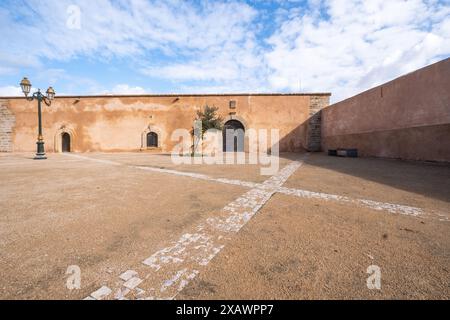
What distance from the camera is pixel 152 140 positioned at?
50.5ft

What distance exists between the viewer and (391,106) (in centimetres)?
888

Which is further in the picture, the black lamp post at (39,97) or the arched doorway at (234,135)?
the arched doorway at (234,135)

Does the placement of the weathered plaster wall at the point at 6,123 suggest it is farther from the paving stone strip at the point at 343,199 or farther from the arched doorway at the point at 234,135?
the paving stone strip at the point at 343,199

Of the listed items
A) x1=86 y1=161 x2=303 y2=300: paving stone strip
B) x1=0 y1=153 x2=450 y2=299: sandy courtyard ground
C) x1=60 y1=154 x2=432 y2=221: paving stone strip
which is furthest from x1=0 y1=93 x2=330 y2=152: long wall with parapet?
x1=86 y1=161 x2=303 y2=300: paving stone strip

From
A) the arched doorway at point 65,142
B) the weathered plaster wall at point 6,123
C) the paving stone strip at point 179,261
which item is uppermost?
the weathered plaster wall at point 6,123

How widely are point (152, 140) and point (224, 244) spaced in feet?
47.8

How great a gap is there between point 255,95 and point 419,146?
31.8 ft

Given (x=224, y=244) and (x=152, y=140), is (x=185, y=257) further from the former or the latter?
(x=152, y=140)

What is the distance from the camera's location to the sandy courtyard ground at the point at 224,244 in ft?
4.92

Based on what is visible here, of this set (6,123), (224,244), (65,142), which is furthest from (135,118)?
(224,244)

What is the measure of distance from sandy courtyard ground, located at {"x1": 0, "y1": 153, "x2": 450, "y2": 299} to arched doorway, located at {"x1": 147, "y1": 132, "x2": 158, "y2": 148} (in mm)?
11586

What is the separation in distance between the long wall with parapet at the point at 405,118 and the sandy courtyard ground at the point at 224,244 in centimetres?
474

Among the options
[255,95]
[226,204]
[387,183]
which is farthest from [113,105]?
[387,183]

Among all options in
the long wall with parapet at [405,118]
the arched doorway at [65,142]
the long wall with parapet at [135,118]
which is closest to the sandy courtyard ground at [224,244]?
the long wall with parapet at [405,118]
